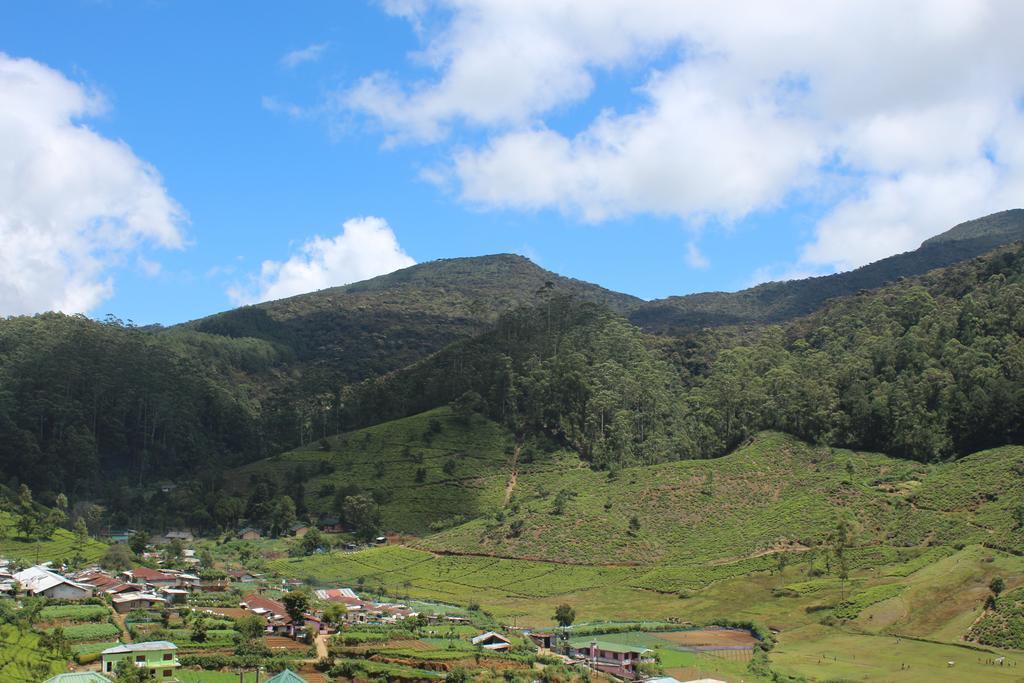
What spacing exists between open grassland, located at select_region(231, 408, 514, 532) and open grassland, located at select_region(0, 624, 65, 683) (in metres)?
45.7

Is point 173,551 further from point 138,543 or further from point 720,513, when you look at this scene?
point 720,513

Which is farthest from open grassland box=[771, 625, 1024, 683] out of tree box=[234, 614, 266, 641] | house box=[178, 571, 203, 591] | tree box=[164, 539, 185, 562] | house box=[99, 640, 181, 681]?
tree box=[164, 539, 185, 562]

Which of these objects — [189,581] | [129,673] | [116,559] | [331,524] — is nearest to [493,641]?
[129,673]

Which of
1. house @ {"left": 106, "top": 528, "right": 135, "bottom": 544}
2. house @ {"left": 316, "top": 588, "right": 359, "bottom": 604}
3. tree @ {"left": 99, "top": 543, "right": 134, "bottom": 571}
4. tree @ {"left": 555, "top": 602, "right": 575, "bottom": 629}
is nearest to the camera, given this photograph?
tree @ {"left": 555, "top": 602, "right": 575, "bottom": 629}

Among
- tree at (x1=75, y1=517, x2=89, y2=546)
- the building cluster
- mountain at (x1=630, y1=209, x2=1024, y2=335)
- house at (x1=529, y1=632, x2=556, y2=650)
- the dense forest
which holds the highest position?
mountain at (x1=630, y1=209, x2=1024, y2=335)

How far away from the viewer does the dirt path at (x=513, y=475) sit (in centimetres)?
9279

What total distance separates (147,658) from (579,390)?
69.9 meters

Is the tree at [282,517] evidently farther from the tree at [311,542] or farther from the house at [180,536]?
the house at [180,536]

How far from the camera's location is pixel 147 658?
42.2 metres

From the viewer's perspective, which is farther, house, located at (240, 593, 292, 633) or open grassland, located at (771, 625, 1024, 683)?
house, located at (240, 593, 292, 633)

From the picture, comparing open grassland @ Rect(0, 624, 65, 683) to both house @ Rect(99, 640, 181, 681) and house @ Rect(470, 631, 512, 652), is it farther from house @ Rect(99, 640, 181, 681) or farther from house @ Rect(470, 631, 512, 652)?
house @ Rect(470, 631, 512, 652)

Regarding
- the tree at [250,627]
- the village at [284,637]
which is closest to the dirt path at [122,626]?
the village at [284,637]

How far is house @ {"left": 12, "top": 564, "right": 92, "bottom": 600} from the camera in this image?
178 feet

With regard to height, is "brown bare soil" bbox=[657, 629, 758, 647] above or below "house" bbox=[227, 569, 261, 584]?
below
